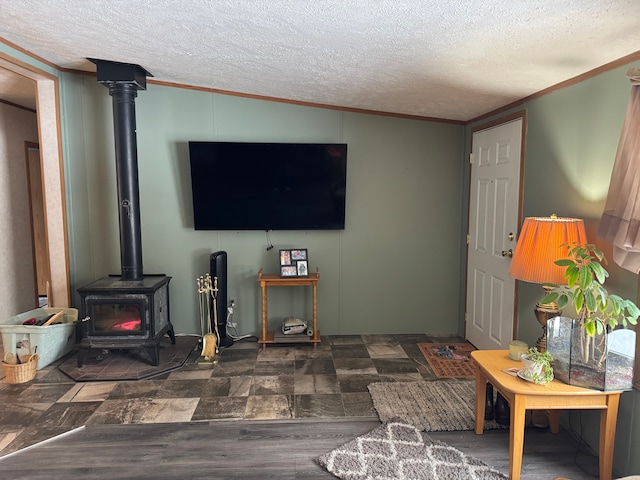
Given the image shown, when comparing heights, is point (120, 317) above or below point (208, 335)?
above

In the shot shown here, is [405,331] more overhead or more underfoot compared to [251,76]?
more underfoot

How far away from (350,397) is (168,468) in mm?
1270

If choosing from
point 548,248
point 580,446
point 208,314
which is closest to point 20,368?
point 208,314

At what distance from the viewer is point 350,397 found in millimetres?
3004

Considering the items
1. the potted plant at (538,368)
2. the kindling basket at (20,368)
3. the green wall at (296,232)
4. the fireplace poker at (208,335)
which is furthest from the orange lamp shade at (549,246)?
the kindling basket at (20,368)

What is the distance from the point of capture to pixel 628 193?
1.92 metres

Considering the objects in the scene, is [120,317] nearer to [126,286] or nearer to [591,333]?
[126,286]

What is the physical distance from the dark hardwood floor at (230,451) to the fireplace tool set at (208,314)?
100cm

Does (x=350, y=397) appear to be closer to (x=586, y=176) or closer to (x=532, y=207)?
(x=532, y=207)

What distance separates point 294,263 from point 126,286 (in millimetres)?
1450

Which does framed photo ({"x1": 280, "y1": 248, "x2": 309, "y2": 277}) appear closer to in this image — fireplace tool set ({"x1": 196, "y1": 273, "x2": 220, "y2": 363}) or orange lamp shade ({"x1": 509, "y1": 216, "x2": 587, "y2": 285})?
fireplace tool set ({"x1": 196, "y1": 273, "x2": 220, "y2": 363})

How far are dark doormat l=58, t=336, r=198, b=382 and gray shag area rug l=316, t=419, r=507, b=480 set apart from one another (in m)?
1.74

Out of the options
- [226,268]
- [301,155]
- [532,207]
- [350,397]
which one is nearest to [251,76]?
[301,155]

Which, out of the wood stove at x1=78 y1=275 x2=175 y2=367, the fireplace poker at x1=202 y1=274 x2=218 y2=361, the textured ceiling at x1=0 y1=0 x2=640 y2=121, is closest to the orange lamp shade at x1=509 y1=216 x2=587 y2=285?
the textured ceiling at x1=0 y1=0 x2=640 y2=121
